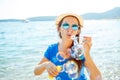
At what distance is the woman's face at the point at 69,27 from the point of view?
2.86 m

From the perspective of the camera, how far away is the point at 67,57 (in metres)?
2.84

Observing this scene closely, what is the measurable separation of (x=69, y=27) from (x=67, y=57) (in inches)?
9.4

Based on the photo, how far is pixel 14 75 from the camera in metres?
9.89

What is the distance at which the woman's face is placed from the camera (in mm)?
2857

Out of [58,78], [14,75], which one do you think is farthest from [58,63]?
[14,75]

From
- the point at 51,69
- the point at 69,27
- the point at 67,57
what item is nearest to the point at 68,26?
the point at 69,27

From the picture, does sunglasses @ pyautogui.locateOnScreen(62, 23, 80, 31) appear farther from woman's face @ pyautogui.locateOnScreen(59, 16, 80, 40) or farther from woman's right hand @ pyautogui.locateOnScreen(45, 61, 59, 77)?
woman's right hand @ pyautogui.locateOnScreen(45, 61, 59, 77)

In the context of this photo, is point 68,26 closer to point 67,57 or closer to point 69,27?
point 69,27

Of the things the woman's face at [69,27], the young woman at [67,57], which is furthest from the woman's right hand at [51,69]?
the woman's face at [69,27]

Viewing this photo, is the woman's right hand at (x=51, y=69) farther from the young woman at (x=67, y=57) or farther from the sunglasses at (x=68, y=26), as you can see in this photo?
the sunglasses at (x=68, y=26)

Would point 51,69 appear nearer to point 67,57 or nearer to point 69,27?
point 67,57

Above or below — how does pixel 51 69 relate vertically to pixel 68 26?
below

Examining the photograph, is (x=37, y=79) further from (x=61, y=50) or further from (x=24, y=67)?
(x=61, y=50)

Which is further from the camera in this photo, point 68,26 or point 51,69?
point 68,26
